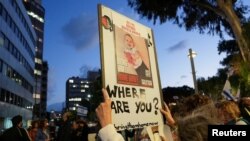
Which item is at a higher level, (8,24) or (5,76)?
(8,24)

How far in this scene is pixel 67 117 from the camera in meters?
10.1

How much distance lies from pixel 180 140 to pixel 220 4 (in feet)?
54.6

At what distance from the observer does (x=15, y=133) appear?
9.06 m

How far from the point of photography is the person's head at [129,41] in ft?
11.8

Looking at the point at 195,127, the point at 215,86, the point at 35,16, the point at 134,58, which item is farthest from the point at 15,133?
the point at 35,16

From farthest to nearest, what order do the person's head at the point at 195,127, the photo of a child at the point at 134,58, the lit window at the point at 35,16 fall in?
the lit window at the point at 35,16 < the photo of a child at the point at 134,58 < the person's head at the point at 195,127

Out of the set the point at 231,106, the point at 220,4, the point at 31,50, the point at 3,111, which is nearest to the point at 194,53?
the point at 220,4

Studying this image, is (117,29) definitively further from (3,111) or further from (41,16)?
(41,16)

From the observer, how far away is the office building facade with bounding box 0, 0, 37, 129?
4609 centimetres

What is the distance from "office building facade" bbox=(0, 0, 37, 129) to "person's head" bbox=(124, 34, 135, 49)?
142 ft

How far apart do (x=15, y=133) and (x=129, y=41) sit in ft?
20.8

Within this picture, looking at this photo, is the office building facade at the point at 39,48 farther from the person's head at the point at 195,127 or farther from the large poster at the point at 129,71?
the person's head at the point at 195,127

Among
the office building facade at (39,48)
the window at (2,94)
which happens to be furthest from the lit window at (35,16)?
the window at (2,94)

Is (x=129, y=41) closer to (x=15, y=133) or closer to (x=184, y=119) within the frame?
(x=184, y=119)
